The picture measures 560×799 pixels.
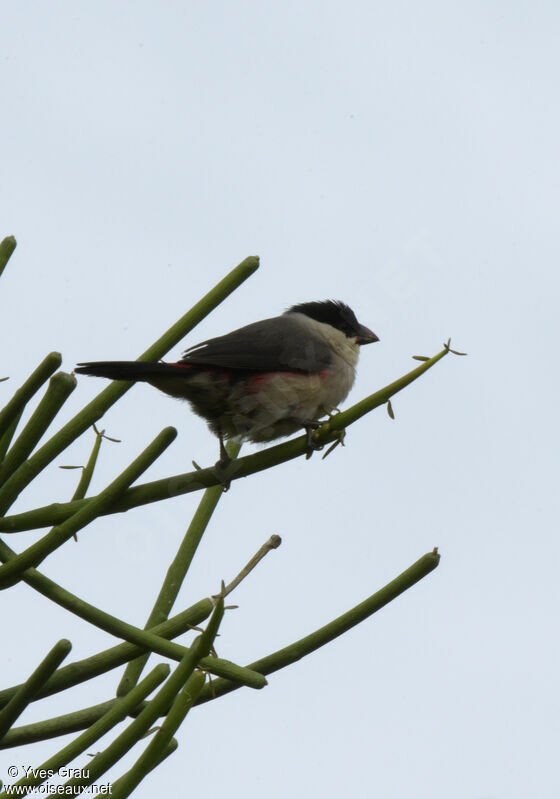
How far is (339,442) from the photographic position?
280cm

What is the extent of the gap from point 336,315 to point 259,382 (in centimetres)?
132

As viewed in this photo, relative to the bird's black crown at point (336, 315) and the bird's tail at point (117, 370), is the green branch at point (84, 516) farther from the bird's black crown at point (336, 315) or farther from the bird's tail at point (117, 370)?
the bird's black crown at point (336, 315)

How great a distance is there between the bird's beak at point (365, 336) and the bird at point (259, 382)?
0.56m

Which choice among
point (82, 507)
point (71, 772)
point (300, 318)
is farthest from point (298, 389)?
point (71, 772)

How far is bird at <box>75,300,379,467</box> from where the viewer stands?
443 centimetres

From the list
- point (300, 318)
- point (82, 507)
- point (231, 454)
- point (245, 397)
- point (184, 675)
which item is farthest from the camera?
point (300, 318)

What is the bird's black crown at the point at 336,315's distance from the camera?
5.75 meters

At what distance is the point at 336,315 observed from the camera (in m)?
5.80

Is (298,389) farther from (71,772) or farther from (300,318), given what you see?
(71,772)

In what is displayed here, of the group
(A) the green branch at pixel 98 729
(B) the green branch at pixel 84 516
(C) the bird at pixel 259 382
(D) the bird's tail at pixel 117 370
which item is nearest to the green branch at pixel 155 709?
(A) the green branch at pixel 98 729

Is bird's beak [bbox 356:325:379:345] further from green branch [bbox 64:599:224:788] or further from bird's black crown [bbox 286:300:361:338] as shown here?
green branch [bbox 64:599:224:788]

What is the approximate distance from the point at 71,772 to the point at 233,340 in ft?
9.16

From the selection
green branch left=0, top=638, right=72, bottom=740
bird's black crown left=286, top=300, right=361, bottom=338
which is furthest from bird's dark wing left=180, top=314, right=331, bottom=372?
green branch left=0, top=638, right=72, bottom=740

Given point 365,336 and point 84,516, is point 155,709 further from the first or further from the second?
point 365,336
